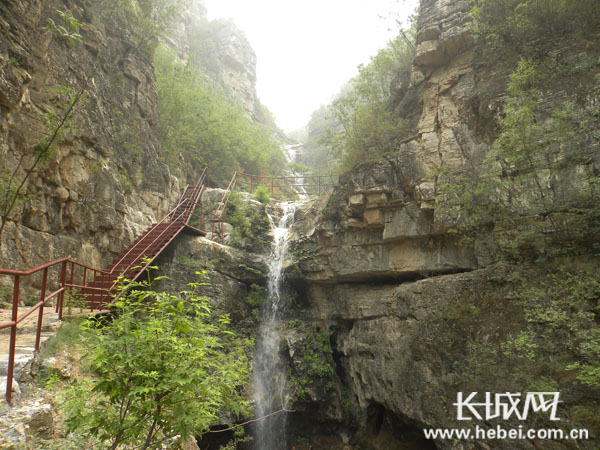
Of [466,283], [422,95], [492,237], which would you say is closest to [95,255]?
[466,283]

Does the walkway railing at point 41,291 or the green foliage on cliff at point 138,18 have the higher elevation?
the green foliage on cliff at point 138,18

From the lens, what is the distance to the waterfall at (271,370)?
35.1 feet

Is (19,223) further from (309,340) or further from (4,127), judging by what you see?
(309,340)

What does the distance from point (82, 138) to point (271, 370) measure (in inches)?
370

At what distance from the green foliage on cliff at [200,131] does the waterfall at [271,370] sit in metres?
7.38

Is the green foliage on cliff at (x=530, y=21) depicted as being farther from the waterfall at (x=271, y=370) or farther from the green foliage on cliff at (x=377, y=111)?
the waterfall at (x=271, y=370)

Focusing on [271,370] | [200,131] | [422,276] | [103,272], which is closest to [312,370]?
[271,370]

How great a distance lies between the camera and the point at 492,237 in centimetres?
843

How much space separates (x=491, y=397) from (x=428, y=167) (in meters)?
6.30

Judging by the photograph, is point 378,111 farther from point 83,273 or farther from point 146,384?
point 146,384

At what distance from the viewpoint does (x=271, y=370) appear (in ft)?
37.8

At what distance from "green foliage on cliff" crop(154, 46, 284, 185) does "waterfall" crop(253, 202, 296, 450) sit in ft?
24.2

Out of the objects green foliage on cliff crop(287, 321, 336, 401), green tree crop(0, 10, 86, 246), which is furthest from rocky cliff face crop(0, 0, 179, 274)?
green foliage on cliff crop(287, 321, 336, 401)

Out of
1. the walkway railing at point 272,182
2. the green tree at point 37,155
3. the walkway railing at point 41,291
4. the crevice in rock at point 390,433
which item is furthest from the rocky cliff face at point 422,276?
Answer: the green tree at point 37,155
